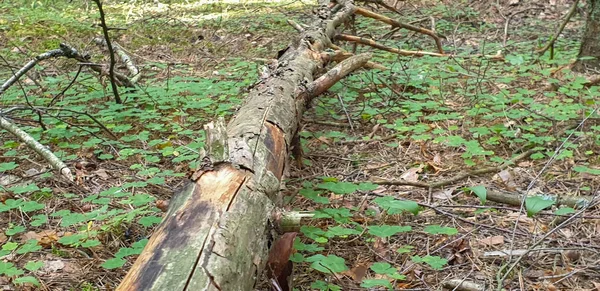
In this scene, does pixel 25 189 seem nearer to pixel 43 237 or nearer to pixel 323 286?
pixel 43 237

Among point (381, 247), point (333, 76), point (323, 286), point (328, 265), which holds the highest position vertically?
point (333, 76)

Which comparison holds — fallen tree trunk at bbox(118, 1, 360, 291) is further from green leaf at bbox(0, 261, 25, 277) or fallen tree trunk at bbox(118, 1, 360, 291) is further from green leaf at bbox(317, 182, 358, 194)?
green leaf at bbox(0, 261, 25, 277)

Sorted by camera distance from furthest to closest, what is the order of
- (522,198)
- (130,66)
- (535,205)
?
(130,66) → (522,198) → (535,205)

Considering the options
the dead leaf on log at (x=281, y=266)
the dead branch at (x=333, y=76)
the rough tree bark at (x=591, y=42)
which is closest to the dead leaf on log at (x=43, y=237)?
the dead leaf on log at (x=281, y=266)

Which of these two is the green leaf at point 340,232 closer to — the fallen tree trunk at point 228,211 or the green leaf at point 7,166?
the fallen tree trunk at point 228,211

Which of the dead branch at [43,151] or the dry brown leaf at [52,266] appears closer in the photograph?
the dry brown leaf at [52,266]

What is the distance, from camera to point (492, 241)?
113 inches

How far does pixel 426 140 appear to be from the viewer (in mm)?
4305

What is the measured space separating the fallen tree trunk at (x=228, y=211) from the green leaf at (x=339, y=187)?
0.34m

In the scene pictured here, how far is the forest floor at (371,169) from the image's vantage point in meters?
2.67

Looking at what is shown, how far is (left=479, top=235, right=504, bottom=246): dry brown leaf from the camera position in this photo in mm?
2854

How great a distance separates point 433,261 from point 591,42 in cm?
431

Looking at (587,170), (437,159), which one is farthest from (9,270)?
(587,170)

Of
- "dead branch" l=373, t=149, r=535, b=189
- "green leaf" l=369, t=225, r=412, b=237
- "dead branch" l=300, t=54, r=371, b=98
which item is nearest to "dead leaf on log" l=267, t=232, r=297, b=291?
"green leaf" l=369, t=225, r=412, b=237
